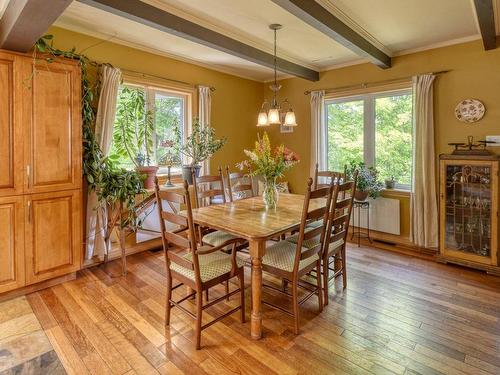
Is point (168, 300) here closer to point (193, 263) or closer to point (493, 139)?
point (193, 263)

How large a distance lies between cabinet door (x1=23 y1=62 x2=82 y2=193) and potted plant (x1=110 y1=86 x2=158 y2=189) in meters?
0.74

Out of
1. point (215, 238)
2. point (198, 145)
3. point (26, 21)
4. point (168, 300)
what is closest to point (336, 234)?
point (215, 238)

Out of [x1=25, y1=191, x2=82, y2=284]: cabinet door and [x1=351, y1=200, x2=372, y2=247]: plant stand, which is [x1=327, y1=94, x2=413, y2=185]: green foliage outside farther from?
[x1=25, y1=191, x2=82, y2=284]: cabinet door

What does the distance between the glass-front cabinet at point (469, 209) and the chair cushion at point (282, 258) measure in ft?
6.70

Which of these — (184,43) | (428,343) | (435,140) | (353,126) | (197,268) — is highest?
(184,43)

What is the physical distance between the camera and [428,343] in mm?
2090

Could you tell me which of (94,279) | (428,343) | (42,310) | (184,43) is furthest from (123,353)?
(184,43)

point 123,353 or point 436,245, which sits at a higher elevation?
point 436,245

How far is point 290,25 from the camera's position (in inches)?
123

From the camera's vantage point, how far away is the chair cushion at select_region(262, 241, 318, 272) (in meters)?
2.27

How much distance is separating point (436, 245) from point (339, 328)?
2.27 meters

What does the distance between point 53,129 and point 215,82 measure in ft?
8.22

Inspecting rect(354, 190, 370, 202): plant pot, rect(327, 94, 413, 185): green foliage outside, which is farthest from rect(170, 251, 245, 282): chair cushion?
rect(327, 94, 413, 185): green foliage outside

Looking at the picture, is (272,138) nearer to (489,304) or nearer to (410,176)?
(410,176)
